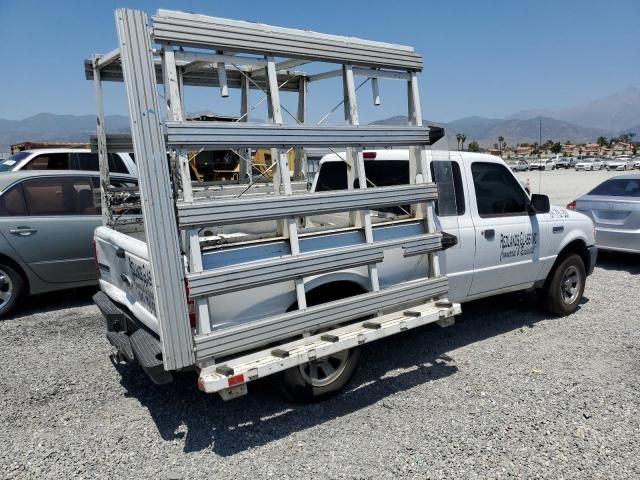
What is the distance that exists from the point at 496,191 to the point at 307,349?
111 inches

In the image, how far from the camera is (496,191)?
5285mm

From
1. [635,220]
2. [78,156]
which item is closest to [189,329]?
[78,156]

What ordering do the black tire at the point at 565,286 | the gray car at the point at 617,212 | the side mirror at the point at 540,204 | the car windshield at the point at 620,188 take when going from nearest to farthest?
the side mirror at the point at 540,204, the black tire at the point at 565,286, the gray car at the point at 617,212, the car windshield at the point at 620,188

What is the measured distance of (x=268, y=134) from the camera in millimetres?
3398

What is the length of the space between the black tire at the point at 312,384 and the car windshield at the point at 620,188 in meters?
7.00

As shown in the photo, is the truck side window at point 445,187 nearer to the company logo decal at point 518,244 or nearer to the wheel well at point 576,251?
the company logo decal at point 518,244

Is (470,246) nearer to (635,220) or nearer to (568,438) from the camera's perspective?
(568,438)

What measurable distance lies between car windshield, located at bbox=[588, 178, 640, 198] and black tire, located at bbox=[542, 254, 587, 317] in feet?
11.4

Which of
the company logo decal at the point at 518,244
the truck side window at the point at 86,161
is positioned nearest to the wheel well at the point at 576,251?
the company logo decal at the point at 518,244

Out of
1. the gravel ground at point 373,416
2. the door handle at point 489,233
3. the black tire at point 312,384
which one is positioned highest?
the door handle at point 489,233

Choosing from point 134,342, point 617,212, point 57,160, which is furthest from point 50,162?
point 617,212

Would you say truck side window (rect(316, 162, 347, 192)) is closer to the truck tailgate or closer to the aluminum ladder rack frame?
the aluminum ladder rack frame

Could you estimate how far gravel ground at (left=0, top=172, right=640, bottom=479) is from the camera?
→ 3.31 metres

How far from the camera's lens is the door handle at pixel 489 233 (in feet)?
16.4
